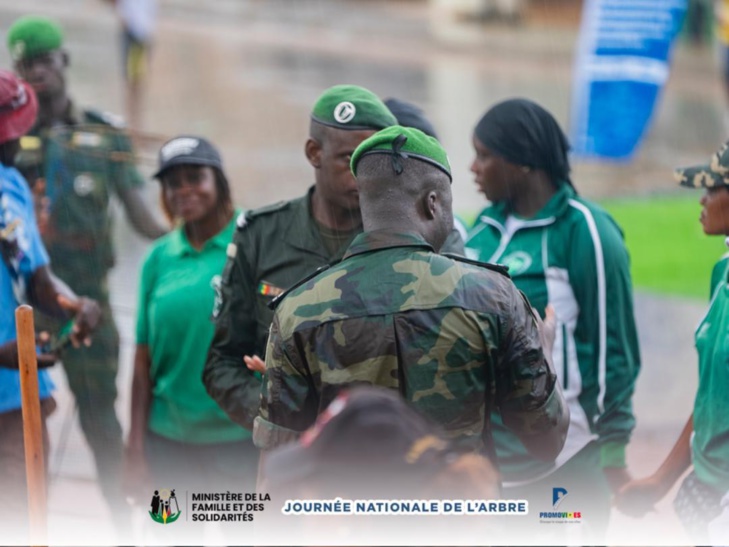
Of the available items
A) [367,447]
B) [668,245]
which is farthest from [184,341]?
[668,245]

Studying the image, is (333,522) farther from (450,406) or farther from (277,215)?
(277,215)

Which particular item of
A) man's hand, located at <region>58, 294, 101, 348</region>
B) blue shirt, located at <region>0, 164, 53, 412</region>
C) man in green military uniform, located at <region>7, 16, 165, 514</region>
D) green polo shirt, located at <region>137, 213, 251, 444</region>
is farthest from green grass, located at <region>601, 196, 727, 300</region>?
blue shirt, located at <region>0, 164, 53, 412</region>

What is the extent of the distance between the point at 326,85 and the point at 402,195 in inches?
552

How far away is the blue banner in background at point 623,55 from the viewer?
10914 millimetres

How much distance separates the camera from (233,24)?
70.2ft

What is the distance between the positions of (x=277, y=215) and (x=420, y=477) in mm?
2020

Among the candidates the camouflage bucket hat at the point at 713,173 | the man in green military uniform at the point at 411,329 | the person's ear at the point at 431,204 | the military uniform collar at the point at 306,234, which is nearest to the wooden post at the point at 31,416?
the man in green military uniform at the point at 411,329

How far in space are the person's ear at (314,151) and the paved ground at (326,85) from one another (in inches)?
92.5

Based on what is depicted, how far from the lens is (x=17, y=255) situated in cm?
431

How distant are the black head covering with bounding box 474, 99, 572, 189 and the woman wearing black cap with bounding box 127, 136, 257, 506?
114cm

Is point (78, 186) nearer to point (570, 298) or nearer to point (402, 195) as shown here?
point (570, 298)

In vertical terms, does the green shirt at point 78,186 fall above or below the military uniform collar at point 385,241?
below

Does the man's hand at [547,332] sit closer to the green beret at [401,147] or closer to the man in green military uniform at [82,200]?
→ the green beret at [401,147]

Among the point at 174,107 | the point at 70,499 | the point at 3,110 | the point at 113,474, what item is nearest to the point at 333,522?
the point at 3,110
